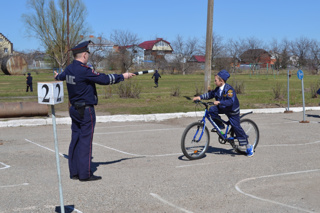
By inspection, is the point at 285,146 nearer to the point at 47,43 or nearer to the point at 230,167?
the point at 230,167

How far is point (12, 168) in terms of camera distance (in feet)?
24.7

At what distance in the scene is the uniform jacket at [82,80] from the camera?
648cm

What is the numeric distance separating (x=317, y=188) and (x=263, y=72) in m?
81.2

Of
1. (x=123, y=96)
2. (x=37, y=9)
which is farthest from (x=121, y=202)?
(x=37, y=9)

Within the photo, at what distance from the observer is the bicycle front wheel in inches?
316

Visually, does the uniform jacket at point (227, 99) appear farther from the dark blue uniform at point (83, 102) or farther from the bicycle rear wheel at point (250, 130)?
the dark blue uniform at point (83, 102)

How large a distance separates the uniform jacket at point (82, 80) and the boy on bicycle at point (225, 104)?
6.97 feet

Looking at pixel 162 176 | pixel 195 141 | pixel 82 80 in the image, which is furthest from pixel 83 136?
pixel 195 141

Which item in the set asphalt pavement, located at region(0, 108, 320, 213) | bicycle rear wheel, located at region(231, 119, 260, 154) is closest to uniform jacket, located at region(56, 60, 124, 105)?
asphalt pavement, located at region(0, 108, 320, 213)

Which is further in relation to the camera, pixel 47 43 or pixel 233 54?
pixel 233 54

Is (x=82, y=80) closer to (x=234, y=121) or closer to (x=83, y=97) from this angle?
(x=83, y=97)

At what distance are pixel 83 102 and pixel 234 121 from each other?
3.16 m

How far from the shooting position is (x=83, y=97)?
6547 mm

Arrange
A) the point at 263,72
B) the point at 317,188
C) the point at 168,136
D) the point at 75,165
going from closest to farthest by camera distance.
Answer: the point at 317,188 → the point at 75,165 → the point at 168,136 → the point at 263,72
